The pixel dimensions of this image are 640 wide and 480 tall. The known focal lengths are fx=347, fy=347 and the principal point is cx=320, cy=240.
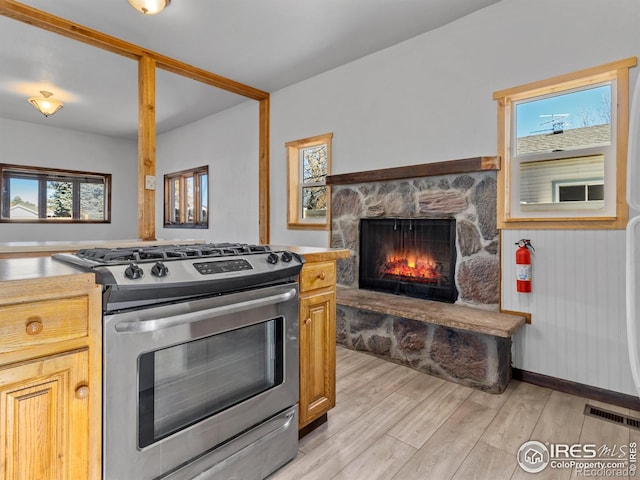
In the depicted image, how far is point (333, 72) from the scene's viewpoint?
3.96 m

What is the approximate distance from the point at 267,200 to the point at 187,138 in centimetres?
250

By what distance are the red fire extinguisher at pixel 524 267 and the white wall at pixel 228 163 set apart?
11.1 feet

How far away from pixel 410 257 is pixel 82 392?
9.24ft

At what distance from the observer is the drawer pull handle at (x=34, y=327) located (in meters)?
0.96

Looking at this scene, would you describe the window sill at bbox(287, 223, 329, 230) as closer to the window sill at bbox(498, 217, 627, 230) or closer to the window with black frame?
the window sill at bbox(498, 217, 627, 230)

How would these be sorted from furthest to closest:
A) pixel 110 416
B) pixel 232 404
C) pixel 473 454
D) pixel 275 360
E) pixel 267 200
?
pixel 267 200 < pixel 473 454 < pixel 275 360 < pixel 232 404 < pixel 110 416

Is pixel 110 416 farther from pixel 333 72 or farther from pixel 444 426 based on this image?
pixel 333 72

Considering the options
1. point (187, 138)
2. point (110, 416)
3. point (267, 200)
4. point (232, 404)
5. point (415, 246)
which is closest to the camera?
point (110, 416)

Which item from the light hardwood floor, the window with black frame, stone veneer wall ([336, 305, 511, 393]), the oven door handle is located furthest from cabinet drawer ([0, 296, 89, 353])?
the window with black frame

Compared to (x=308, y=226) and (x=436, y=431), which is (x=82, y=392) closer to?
(x=436, y=431)

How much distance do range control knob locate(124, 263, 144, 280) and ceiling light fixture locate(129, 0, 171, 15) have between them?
253cm

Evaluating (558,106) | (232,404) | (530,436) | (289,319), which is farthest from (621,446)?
(558,106)

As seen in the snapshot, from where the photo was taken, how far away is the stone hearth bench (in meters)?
2.49
